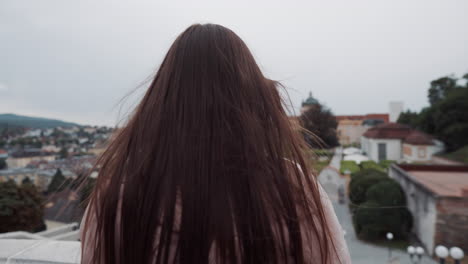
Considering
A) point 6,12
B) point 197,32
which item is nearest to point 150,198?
point 197,32

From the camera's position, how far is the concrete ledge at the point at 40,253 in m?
1.23

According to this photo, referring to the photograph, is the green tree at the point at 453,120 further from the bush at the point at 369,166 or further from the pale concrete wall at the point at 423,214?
the pale concrete wall at the point at 423,214

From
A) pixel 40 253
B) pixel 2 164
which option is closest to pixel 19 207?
pixel 2 164

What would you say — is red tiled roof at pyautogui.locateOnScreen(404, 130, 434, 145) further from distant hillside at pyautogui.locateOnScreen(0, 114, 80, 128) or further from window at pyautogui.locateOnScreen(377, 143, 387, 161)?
distant hillside at pyautogui.locateOnScreen(0, 114, 80, 128)

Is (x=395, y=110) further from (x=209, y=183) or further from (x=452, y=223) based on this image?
(x=209, y=183)

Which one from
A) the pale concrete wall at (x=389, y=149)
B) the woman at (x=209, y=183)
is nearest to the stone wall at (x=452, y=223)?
the woman at (x=209, y=183)

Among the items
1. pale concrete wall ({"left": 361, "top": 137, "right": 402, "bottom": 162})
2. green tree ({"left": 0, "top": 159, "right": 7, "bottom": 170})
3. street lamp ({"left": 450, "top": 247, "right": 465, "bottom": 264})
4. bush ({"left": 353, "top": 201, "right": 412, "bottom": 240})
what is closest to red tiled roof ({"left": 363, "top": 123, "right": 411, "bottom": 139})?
pale concrete wall ({"left": 361, "top": 137, "right": 402, "bottom": 162})

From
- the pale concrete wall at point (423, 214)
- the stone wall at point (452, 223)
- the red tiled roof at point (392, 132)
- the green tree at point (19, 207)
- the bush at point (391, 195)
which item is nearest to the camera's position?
the stone wall at point (452, 223)

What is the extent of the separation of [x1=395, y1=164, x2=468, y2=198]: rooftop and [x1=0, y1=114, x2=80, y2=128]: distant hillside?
18.4ft

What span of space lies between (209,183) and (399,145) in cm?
1943

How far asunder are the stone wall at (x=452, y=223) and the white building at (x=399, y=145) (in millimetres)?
13315

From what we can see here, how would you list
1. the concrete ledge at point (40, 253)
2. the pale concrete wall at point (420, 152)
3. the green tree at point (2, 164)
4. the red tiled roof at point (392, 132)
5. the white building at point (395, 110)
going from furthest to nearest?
the white building at point (395, 110) < the red tiled roof at point (392, 132) < the pale concrete wall at point (420, 152) < the green tree at point (2, 164) < the concrete ledge at point (40, 253)

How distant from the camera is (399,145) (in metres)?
17.7

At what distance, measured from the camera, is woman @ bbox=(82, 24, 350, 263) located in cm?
55
